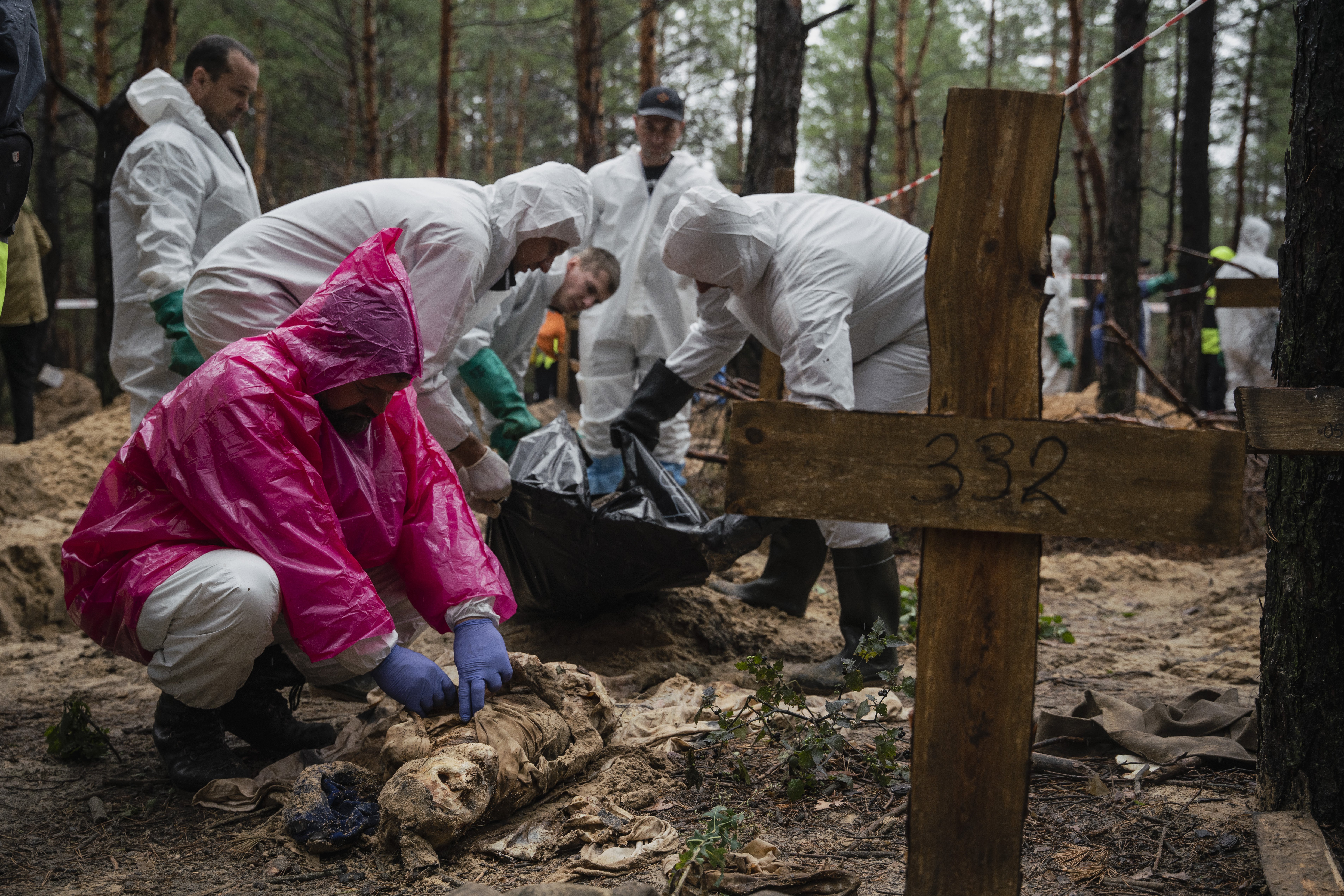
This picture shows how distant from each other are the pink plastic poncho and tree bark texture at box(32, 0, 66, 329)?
26.4 feet

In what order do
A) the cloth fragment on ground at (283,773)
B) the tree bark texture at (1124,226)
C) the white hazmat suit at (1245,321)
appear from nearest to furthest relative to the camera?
1. the cloth fragment on ground at (283,773)
2. the tree bark texture at (1124,226)
3. the white hazmat suit at (1245,321)

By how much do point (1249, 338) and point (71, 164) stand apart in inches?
599

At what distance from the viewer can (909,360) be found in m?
3.22

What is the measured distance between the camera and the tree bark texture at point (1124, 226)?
6.77m

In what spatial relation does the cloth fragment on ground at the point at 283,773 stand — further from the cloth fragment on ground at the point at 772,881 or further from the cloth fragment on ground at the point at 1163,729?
the cloth fragment on ground at the point at 1163,729

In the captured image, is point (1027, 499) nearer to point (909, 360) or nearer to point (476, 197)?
point (909, 360)

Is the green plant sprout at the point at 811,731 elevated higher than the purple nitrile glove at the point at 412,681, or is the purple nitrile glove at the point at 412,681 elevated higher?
the purple nitrile glove at the point at 412,681

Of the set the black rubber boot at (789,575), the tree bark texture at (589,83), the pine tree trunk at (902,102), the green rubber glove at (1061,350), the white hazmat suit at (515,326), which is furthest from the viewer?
the pine tree trunk at (902,102)

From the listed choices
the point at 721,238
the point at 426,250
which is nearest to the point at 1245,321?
the point at 721,238

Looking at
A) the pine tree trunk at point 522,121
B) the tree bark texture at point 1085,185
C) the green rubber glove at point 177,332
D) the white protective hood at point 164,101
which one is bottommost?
the green rubber glove at point 177,332

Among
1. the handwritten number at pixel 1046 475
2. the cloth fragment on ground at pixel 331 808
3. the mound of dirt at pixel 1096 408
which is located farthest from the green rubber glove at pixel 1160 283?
the cloth fragment on ground at pixel 331 808

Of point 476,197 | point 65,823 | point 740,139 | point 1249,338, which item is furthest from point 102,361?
point 740,139

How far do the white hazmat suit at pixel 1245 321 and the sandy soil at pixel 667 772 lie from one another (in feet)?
13.0

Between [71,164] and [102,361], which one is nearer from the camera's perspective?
[102,361]
